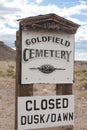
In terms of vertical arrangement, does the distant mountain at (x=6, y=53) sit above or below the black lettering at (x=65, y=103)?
above

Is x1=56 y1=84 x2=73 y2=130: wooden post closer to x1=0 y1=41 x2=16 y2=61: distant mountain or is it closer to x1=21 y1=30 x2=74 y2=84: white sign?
x1=21 y1=30 x2=74 y2=84: white sign

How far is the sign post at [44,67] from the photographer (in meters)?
7.54

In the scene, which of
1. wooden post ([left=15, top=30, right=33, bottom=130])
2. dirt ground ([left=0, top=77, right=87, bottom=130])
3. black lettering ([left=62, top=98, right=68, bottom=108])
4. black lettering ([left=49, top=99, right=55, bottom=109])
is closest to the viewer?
wooden post ([left=15, top=30, right=33, bottom=130])

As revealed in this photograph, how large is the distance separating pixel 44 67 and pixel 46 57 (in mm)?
180

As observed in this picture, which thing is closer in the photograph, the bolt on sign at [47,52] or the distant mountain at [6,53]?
the bolt on sign at [47,52]

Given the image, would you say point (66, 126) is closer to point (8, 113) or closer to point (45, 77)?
point (45, 77)

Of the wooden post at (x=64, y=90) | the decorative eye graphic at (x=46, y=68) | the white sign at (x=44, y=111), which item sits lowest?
the white sign at (x=44, y=111)

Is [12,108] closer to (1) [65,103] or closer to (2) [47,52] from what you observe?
(1) [65,103]

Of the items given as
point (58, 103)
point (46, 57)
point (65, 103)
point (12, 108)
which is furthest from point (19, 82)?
point (12, 108)

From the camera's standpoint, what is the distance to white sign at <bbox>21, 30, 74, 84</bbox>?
7559mm

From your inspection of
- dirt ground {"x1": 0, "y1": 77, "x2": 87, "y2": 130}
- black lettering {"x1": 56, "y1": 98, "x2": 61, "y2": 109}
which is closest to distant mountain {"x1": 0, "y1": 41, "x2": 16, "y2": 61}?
dirt ground {"x1": 0, "y1": 77, "x2": 87, "y2": 130}

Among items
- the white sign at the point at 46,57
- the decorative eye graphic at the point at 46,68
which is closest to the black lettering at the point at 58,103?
the white sign at the point at 46,57

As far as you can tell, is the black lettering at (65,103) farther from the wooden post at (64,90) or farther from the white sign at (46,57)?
the white sign at (46,57)

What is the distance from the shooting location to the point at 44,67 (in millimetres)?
7742
